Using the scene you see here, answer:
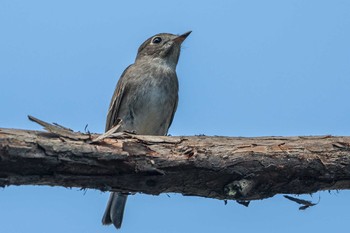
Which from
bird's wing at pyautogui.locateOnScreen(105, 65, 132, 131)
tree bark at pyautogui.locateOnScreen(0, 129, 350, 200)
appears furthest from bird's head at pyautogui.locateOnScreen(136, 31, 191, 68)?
tree bark at pyautogui.locateOnScreen(0, 129, 350, 200)

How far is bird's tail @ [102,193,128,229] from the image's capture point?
26.4 ft

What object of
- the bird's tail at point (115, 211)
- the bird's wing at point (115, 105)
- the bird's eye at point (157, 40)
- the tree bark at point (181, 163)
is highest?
the bird's eye at point (157, 40)

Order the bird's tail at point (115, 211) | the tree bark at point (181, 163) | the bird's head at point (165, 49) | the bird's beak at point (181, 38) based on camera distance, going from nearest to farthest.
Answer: the tree bark at point (181, 163)
the bird's tail at point (115, 211)
the bird's beak at point (181, 38)
the bird's head at point (165, 49)

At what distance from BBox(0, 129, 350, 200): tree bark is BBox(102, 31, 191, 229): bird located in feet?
9.53

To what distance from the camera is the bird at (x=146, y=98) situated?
908cm

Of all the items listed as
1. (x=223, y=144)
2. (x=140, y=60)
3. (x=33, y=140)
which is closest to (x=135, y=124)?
(x=140, y=60)

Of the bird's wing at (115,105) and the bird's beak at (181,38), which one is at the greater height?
the bird's beak at (181,38)

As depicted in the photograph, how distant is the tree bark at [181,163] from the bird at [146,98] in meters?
2.91

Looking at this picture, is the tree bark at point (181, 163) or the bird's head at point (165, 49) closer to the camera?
the tree bark at point (181, 163)

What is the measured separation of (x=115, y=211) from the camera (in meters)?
8.16

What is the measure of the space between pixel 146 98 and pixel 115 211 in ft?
5.64

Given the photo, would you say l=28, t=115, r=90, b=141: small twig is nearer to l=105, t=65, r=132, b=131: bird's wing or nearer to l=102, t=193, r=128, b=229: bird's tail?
l=102, t=193, r=128, b=229: bird's tail

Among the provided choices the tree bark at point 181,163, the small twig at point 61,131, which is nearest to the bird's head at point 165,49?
the tree bark at point 181,163

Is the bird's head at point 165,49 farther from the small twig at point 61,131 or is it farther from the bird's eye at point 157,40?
the small twig at point 61,131
